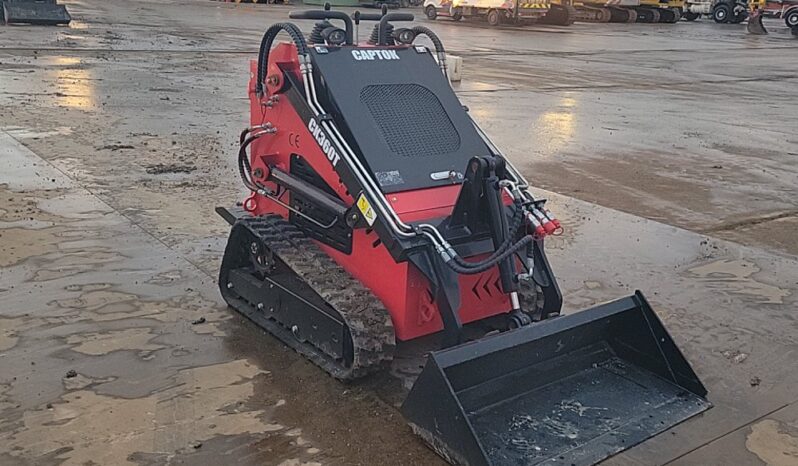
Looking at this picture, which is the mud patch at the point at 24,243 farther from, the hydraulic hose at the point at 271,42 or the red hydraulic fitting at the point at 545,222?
the red hydraulic fitting at the point at 545,222

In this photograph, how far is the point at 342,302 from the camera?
3398 millimetres

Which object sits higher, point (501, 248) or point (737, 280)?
point (501, 248)

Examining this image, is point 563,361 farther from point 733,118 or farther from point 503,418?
point 733,118

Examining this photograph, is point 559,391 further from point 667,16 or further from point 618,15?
point 667,16

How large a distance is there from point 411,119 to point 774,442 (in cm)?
207

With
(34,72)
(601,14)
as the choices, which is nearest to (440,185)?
(34,72)

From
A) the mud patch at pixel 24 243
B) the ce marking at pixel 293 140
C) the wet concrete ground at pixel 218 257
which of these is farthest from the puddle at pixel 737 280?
the mud patch at pixel 24 243

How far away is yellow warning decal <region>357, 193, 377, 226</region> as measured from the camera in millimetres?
3377

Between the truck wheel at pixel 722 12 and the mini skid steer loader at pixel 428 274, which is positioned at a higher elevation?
the truck wheel at pixel 722 12

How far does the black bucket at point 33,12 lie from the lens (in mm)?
19094

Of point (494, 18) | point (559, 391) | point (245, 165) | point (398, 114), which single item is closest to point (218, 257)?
point (245, 165)

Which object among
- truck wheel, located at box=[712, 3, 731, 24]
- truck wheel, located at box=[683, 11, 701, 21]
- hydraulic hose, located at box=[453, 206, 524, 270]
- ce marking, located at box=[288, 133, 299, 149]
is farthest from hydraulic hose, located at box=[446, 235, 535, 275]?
truck wheel, located at box=[683, 11, 701, 21]

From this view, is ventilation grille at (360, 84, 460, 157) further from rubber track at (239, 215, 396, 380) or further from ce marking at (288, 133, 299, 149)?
rubber track at (239, 215, 396, 380)

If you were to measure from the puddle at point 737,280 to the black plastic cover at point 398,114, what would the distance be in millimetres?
1971
